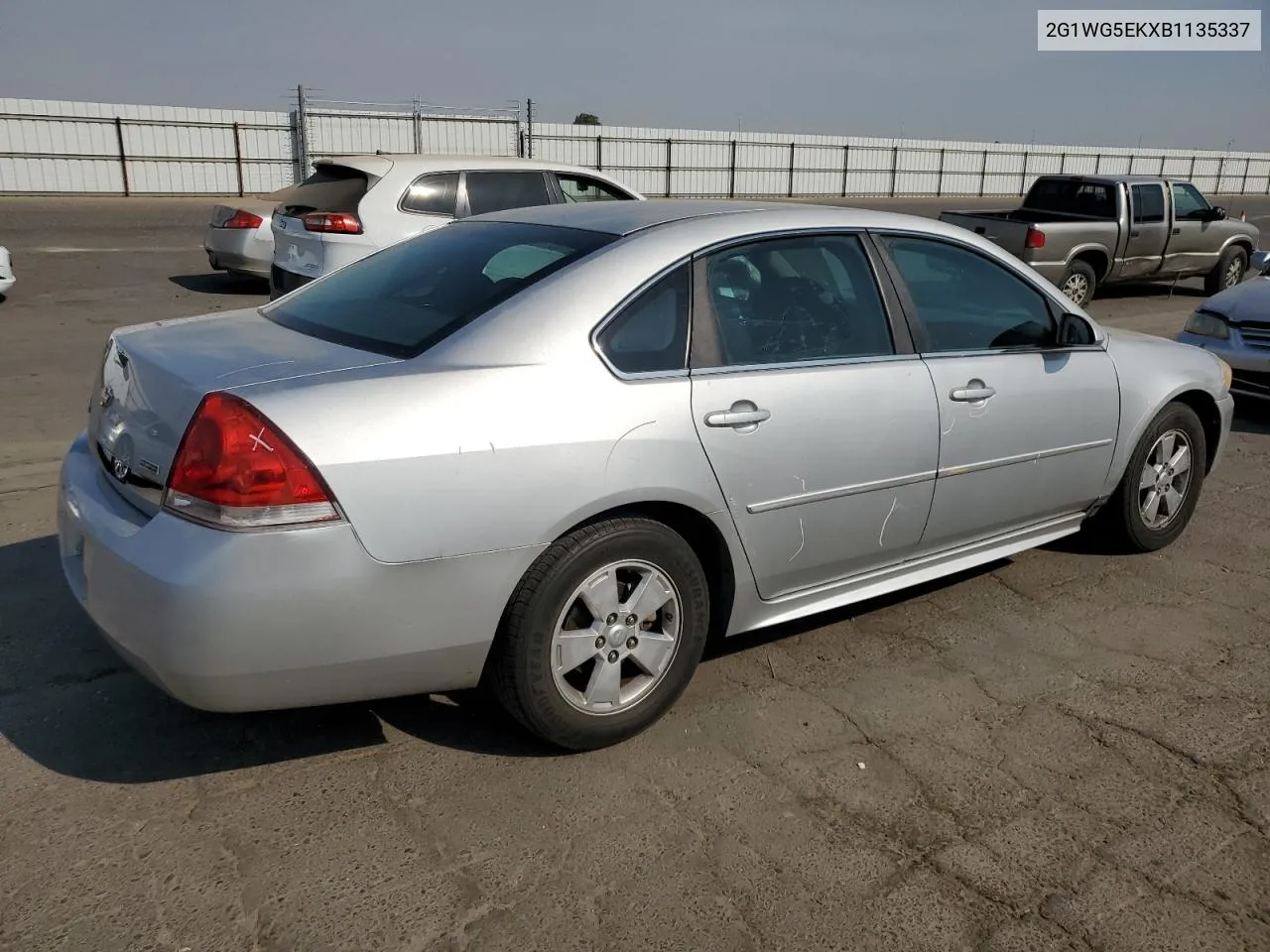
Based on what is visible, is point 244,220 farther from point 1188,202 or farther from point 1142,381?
point 1188,202

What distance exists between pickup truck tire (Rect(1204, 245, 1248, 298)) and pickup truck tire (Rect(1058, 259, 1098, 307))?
9.01 ft

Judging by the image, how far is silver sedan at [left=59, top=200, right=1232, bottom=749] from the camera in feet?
8.69

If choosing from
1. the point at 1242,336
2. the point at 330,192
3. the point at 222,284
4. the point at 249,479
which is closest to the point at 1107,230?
the point at 1242,336

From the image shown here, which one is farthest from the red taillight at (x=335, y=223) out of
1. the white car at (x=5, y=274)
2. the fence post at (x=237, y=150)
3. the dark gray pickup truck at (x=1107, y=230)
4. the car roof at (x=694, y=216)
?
the fence post at (x=237, y=150)

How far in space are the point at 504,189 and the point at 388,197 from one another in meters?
1.10

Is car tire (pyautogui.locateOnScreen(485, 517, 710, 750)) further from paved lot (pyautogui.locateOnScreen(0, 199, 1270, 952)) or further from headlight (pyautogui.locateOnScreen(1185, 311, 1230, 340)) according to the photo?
headlight (pyautogui.locateOnScreen(1185, 311, 1230, 340))

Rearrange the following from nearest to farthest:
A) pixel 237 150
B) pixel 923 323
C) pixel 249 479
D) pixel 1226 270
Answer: pixel 249 479
pixel 923 323
pixel 1226 270
pixel 237 150

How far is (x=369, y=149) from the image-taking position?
94.3ft

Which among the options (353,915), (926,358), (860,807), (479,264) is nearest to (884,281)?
(926,358)

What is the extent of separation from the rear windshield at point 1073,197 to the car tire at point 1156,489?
9.88 meters

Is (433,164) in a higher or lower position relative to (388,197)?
higher

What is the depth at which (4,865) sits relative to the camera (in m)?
2.63

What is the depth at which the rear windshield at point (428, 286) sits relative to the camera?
318 cm

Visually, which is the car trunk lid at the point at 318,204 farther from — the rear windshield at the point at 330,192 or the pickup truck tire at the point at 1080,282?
the pickup truck tire at the point at 1080,282
